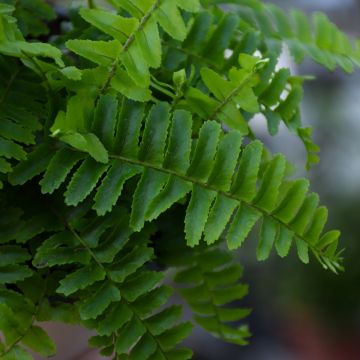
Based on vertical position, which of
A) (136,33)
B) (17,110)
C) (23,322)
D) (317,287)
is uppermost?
(136,33)

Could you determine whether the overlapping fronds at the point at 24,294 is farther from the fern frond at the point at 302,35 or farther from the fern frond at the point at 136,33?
the fern frond at the point at 302,35

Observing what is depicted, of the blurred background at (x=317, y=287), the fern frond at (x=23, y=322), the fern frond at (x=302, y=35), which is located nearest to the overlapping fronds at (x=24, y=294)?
the fern frond at (x=23, y=322)

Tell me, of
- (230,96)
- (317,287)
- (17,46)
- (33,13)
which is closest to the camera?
(17,46)

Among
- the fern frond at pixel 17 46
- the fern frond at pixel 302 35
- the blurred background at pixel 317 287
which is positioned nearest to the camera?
the fern frond at pixel 17 46

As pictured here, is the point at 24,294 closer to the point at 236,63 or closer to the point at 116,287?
the point at 116,287

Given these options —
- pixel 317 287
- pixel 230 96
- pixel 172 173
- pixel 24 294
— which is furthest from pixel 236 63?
pixel 317 287

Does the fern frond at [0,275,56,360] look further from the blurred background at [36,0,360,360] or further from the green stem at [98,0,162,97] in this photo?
the blurred background at [36,0,360,360]

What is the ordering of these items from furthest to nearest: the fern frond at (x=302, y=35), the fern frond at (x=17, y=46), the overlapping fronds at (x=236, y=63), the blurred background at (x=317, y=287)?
the blurred background at (x=317, y=287) → the fern frond at (x=302, y=35) → the overlapping fronds at (x=236, y=63) → the fern frond at (x=17, y=46)
